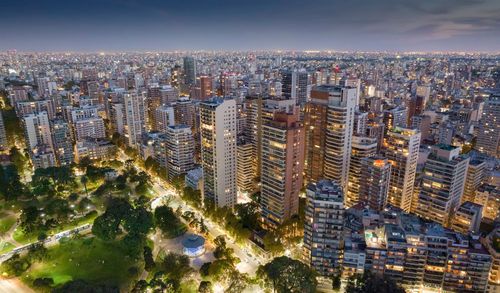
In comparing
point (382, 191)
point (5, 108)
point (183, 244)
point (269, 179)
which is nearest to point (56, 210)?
point (183, 244)

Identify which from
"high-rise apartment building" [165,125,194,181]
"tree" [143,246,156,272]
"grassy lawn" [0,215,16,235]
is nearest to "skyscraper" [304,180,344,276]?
"tree" [143,246,156,272]

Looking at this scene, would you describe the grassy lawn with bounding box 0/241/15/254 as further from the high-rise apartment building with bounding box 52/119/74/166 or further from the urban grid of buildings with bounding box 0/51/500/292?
the high-rise apartment building with bounding box 52/119/74/166

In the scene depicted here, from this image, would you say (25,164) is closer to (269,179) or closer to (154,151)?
(154,151)

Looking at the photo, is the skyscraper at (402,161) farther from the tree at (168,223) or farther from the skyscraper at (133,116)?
the skyscraper at (133,116)

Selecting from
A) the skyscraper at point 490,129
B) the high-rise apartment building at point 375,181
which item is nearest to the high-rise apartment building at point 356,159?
the high-rise apartment building at point 375,181

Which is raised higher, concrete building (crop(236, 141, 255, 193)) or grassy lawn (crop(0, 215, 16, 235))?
concrete building (crop(236, 141, 255, 193))

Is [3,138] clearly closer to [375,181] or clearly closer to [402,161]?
[375,181]
